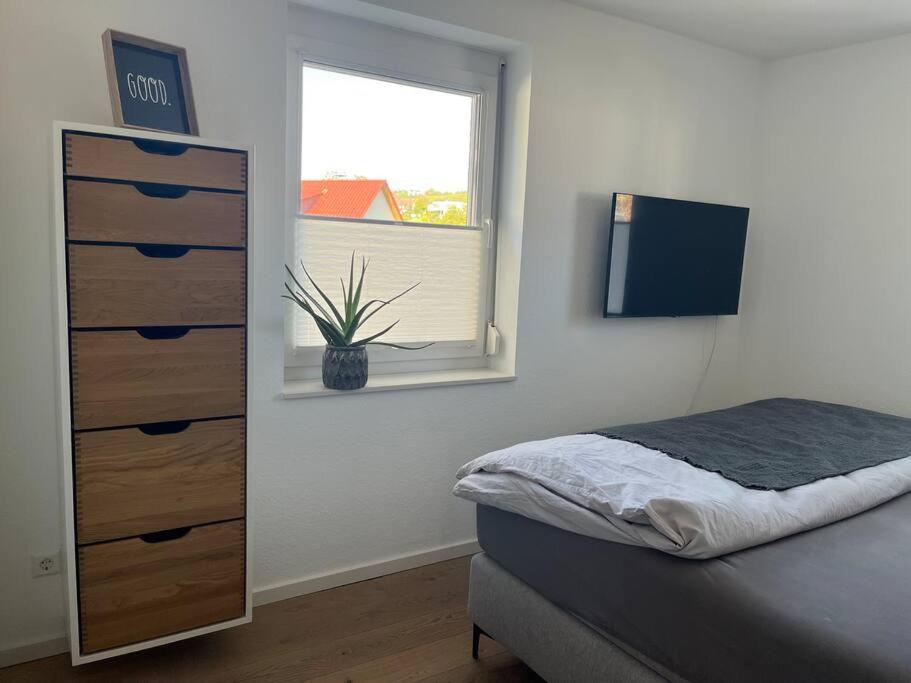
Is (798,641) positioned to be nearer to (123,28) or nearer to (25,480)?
(25,480)

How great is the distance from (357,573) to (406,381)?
0.76 meters

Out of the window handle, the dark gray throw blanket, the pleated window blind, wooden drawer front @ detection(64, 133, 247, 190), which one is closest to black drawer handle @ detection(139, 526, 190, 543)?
the pleated window blind

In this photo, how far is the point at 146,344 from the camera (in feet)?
6.15

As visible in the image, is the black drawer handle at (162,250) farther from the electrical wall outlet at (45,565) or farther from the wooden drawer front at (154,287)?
the electrical wall outlet at (45,565)

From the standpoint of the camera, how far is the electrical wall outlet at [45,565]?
212 centimetres

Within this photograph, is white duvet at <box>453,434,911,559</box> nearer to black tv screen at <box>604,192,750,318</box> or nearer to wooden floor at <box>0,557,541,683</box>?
wooden floor at <box>0,557,541,683</box>

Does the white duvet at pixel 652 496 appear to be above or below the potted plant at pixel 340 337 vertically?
below

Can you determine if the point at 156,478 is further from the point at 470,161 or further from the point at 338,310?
the point at 470,161

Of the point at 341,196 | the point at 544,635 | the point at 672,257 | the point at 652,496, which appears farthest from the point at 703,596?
the point at 672,257

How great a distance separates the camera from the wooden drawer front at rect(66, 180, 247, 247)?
69.0 inches

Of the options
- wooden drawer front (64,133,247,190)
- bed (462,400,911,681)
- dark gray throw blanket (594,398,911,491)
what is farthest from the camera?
dark gray throw blanket (594,398,911,491)

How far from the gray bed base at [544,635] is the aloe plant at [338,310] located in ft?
3.01

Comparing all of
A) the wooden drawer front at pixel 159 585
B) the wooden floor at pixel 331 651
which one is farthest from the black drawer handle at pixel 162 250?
the wooden floor at pixel 331 651

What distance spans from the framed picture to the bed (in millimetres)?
1365
